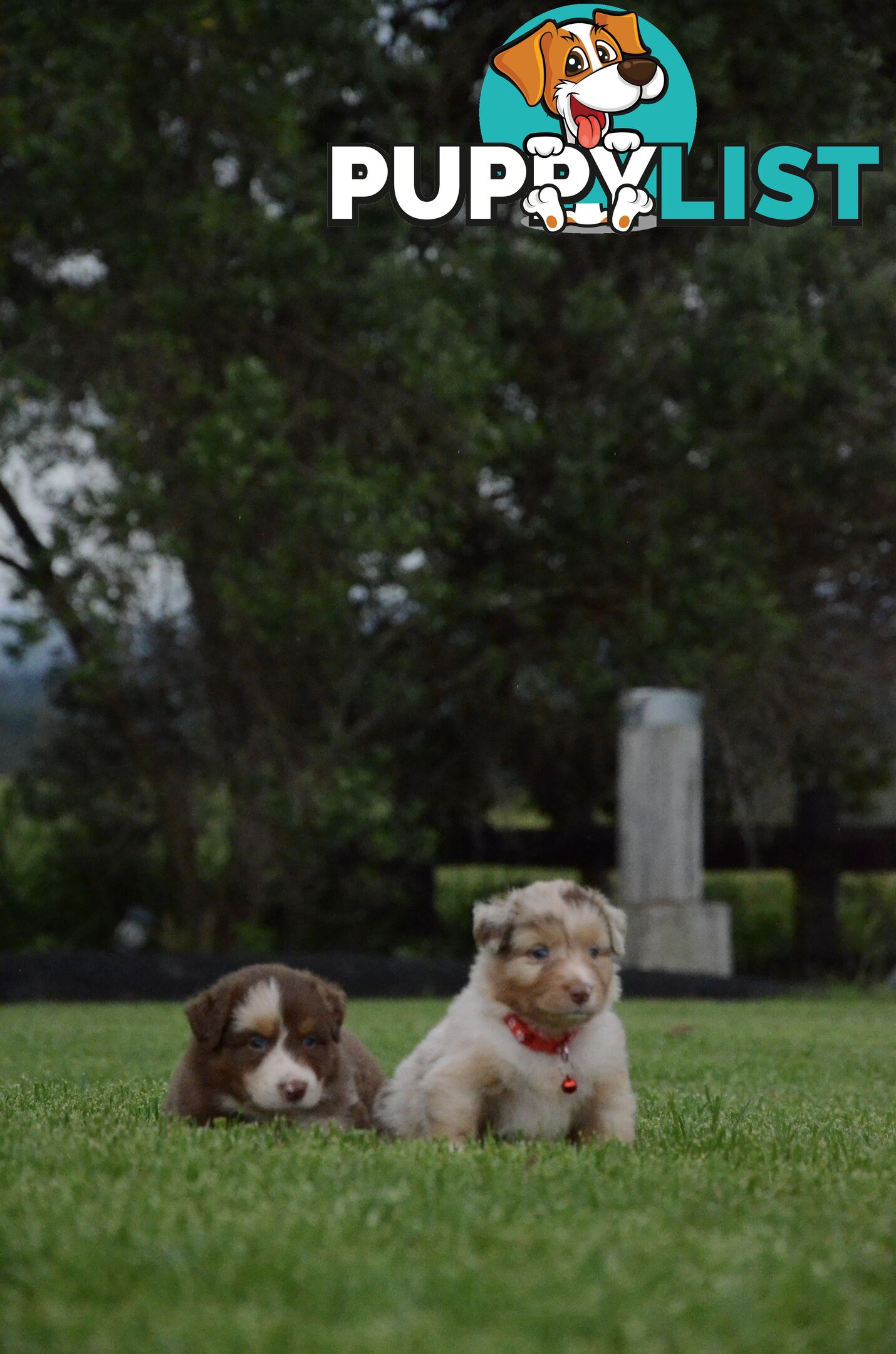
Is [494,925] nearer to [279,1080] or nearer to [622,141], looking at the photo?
[279,1080]

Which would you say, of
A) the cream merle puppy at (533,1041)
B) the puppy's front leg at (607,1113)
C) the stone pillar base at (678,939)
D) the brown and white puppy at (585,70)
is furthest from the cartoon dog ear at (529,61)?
the puppy's front leg at (607,1113)

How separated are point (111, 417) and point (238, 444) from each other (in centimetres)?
184

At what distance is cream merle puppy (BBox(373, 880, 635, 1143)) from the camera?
4070mm

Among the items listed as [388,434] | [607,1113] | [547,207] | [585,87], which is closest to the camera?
[607,1113]

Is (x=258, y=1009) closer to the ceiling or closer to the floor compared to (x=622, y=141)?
closer to the floor

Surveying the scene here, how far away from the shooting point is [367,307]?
12.0 meters

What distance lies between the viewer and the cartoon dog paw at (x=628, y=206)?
38.4 feet

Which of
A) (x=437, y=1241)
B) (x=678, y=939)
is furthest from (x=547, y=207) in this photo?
(x=437, y=1241)

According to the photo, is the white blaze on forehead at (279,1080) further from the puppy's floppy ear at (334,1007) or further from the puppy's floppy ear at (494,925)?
the puppy's floppy ear at (494,925)

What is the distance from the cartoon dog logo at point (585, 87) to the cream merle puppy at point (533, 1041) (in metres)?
8.00

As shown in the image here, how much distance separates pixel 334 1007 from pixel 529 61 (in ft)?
30.7

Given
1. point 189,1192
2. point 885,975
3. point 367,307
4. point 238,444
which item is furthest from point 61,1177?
point 885,975

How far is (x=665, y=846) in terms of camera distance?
42.7 feet

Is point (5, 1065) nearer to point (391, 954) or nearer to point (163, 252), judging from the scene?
point (163, 252)
